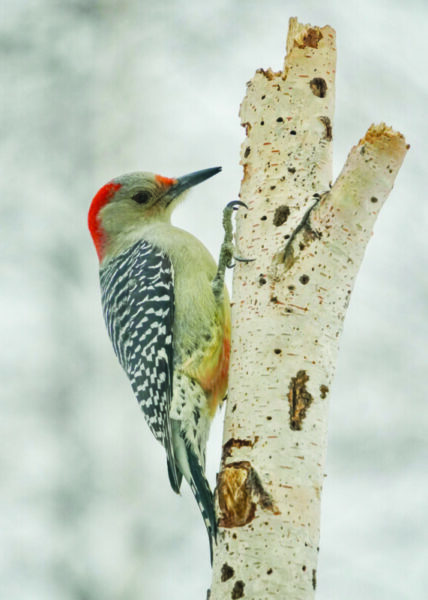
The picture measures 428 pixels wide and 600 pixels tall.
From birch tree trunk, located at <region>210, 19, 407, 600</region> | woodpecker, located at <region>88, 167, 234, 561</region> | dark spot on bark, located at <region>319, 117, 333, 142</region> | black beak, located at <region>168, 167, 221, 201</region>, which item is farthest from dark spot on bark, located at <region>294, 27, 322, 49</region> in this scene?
black beak, located at <region>168, 167, 221, 201</region>

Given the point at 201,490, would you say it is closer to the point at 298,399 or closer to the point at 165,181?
the point at 298,399

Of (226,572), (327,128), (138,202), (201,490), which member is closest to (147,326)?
(201,490)

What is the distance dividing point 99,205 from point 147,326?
3.83 ft

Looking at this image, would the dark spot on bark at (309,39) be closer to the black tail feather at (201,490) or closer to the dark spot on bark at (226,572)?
the black tail feather at (201,490)

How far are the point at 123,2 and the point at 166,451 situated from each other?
4316 millimetres

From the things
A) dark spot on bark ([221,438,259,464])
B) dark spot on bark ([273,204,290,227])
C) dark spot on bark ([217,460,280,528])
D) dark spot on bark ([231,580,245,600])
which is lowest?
dark spot on bark ([231,580,245,600])

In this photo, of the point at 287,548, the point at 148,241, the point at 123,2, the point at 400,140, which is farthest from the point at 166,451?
the point at 123,2

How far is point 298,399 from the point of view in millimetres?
2381

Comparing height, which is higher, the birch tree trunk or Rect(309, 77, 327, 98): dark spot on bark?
Rect(309, 77, 327, 98): dark spot on bark

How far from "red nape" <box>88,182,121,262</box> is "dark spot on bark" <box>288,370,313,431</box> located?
261 centimetres

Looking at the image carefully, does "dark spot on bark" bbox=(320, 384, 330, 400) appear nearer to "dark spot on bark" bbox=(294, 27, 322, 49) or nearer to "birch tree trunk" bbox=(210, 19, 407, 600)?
"birch tree trunk" bbox=(210, 19, 407, 600)

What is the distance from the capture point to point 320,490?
2266 mm

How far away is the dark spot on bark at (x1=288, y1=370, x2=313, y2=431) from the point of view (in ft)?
7.64

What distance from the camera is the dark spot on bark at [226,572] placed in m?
2.10
